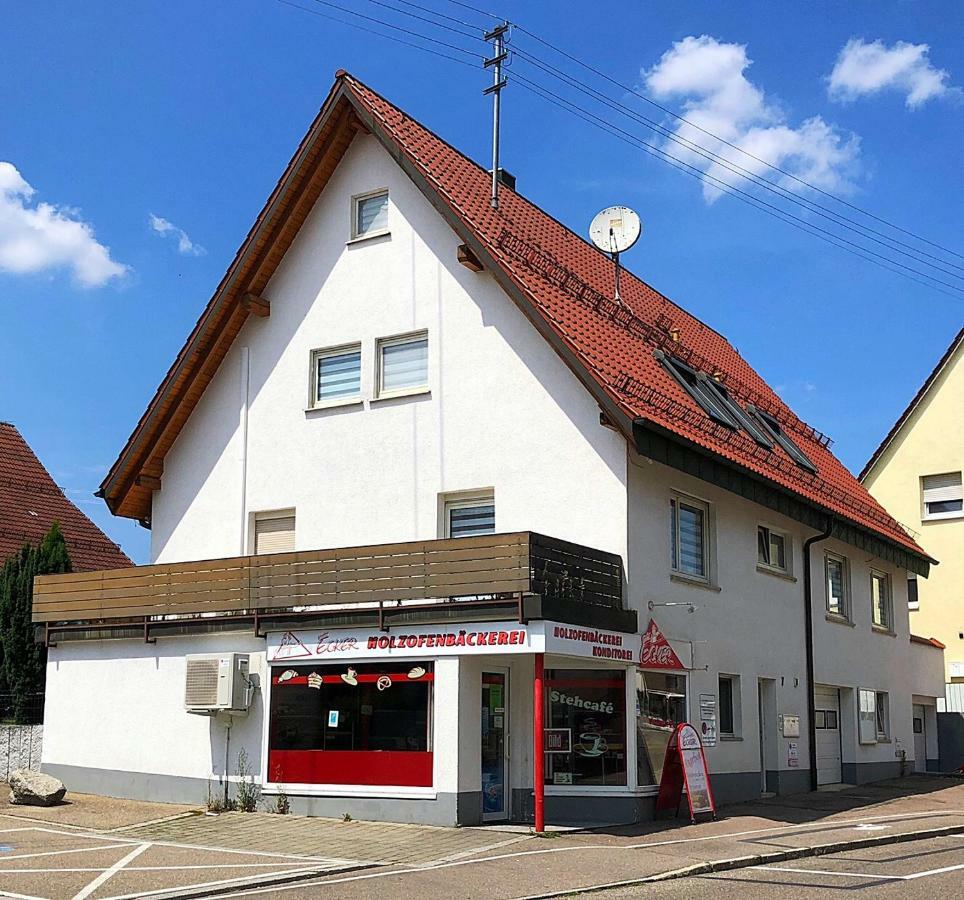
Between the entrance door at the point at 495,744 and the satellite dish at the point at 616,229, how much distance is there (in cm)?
802

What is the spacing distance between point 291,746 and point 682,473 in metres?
6.71

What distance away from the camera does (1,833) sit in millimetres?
15656

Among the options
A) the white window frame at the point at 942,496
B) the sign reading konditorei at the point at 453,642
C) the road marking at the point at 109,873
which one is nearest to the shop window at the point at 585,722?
the sign reading konditorei at the point at 453,642

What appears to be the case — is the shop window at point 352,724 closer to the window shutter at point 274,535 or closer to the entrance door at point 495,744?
the entrance door at point 495,744

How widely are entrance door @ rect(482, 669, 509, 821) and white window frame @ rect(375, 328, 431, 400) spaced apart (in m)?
4.74

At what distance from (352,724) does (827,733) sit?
1088cm

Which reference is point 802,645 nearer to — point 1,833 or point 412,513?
point 412,513

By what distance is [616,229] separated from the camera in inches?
872

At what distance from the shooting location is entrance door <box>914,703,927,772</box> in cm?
2970

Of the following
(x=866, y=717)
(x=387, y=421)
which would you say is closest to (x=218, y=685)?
(x=387, y=421)

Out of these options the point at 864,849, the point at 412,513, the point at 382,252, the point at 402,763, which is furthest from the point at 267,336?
A: the point at 864,849

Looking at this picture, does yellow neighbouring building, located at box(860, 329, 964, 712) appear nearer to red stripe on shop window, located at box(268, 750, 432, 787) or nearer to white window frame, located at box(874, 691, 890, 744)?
white window frame, located at box(874, 691, 890, 744)

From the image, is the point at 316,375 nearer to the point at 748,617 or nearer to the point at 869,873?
the point at 748,617

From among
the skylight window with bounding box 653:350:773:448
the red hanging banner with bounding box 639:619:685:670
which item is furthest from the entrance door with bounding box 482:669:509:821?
the skylight window with bounding box 653:350:773:448
